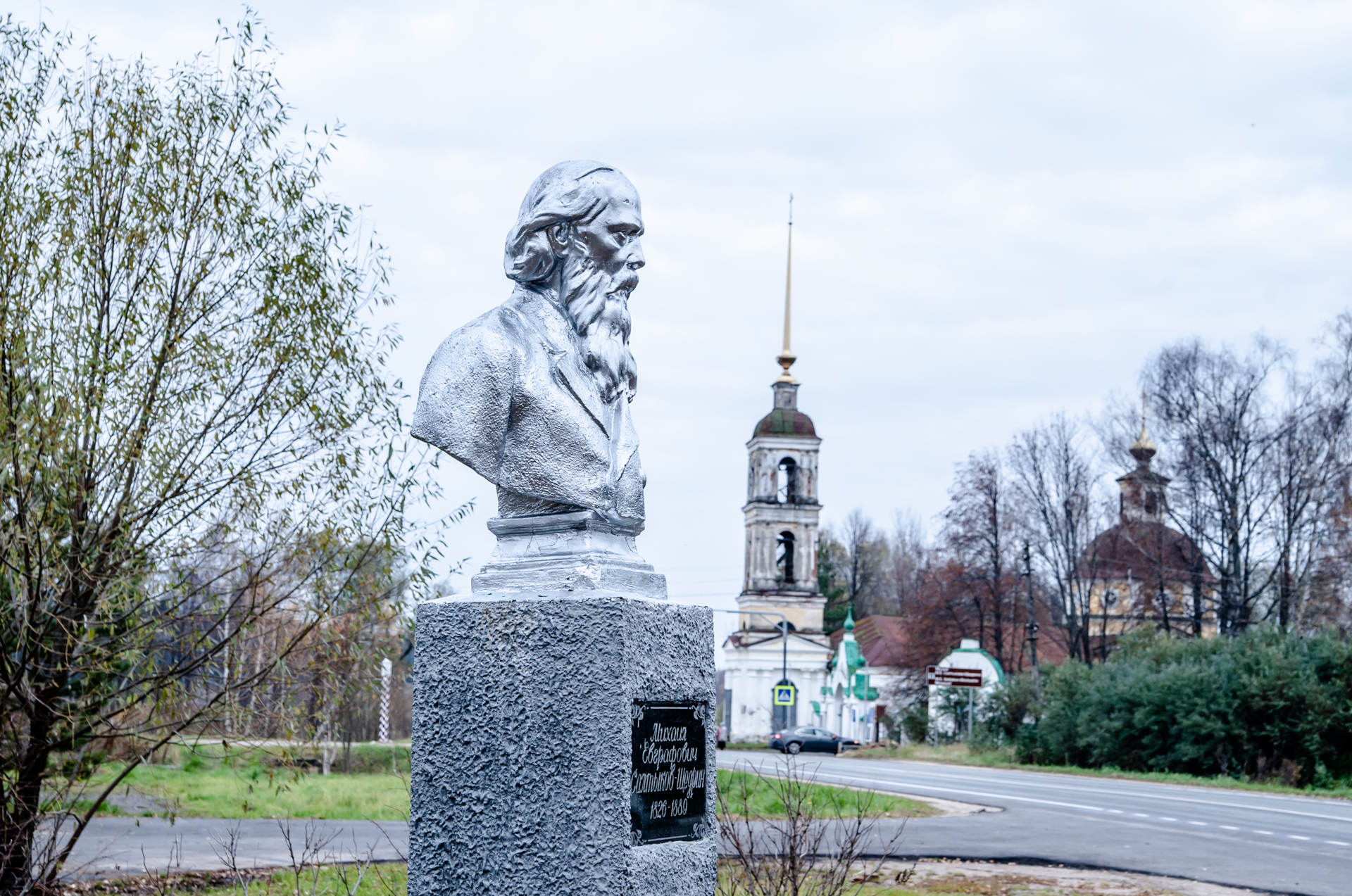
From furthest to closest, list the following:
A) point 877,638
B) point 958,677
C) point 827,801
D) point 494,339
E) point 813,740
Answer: point 877,638, point 813,740, point 958,677, point 827,801, point 494,339

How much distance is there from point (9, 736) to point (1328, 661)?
22298 mm

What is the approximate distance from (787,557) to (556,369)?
6270 centimetres

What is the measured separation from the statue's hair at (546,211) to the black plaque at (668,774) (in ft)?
5.28

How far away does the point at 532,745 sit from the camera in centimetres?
449

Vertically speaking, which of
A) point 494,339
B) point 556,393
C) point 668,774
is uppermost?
point 494,339

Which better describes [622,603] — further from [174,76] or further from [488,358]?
[174,76]

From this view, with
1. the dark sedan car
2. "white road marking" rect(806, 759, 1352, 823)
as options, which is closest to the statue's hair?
"white road marking" rect(806, 759, 1352, 823)

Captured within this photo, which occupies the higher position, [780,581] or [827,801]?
[780,581]

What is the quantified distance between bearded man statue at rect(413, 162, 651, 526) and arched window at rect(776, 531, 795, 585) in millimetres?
61876

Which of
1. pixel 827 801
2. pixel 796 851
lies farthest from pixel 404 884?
pixel 827 801

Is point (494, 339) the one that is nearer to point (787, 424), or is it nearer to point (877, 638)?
point (787, 424)

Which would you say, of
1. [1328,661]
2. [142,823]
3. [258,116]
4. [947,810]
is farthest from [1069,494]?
[258,116]

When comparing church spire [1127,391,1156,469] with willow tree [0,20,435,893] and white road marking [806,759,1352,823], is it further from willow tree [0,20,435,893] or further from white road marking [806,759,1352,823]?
willow tree [0,20,435,893]

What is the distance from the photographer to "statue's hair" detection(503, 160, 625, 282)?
5012 mm
